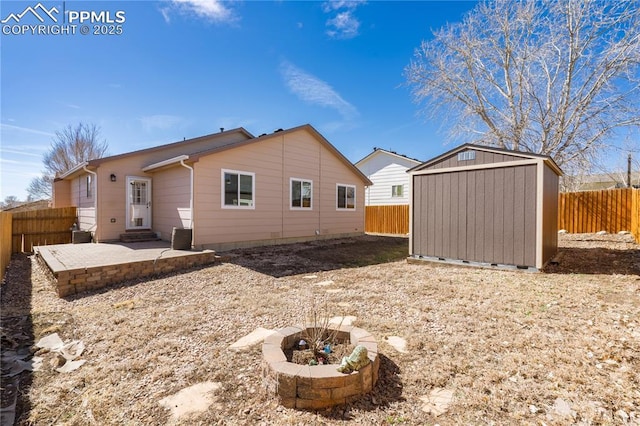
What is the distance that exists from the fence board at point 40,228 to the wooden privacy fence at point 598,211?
2012 centimetres

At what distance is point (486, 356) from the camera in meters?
2.72

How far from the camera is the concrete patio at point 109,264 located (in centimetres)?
532

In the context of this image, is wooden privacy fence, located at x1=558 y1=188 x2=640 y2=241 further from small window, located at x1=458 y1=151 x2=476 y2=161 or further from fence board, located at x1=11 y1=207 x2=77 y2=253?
fence board, located at x1=11 y1=207 x2=77 y2=253

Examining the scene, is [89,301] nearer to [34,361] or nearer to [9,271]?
[34,361]

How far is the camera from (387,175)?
763 inches

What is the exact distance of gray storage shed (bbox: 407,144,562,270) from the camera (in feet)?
19.0

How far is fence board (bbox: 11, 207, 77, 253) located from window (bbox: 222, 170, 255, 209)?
301 inches

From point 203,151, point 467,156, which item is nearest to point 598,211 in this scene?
point 467,156

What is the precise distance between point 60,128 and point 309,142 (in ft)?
79.1

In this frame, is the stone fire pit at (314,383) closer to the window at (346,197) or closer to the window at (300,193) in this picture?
the window at (300,193)

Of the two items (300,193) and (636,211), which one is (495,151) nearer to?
(300,193)

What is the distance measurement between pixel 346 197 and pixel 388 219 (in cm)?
432

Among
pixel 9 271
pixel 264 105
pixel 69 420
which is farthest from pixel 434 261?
pixel 9 271

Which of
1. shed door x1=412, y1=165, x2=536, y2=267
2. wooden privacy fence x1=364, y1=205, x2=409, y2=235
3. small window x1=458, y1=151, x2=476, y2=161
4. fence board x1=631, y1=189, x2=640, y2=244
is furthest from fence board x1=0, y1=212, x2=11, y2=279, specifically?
fence board x1=631, y1=189, x2=640, y2=244
